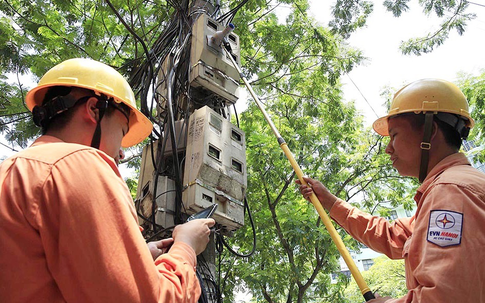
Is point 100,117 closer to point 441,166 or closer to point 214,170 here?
point 214,170

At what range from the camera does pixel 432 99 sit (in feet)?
7.34

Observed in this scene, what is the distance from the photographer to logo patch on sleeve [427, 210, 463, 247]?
1.45m

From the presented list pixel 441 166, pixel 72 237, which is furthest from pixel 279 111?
pixel 72 237

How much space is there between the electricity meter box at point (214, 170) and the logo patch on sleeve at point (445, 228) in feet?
4.16

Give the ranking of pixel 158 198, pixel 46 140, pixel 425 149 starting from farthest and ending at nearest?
1. pixel 158 198
2. pixel 425 149
3. pixel 46 140

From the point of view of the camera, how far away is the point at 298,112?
8.40m

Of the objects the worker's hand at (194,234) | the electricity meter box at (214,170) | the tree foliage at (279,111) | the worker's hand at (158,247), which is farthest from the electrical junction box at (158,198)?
the tree foliage at (279,111)

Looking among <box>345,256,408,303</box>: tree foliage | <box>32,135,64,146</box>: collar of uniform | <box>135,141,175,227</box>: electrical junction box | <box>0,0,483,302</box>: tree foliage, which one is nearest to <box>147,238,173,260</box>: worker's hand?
<box>135,141,175,227</box>: electrical junction box

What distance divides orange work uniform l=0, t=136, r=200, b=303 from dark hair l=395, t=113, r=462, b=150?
1.78 meters


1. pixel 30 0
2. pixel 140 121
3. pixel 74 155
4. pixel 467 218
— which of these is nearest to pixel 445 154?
pixel 467 218

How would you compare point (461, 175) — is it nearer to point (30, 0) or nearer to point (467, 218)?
point (467, 218)

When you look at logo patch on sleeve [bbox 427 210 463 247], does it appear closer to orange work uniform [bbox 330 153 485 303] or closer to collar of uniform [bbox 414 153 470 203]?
orange work uniform [bbox 330 153 485 303]

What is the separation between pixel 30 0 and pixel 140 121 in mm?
3892

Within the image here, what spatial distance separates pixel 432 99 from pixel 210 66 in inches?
66.2
